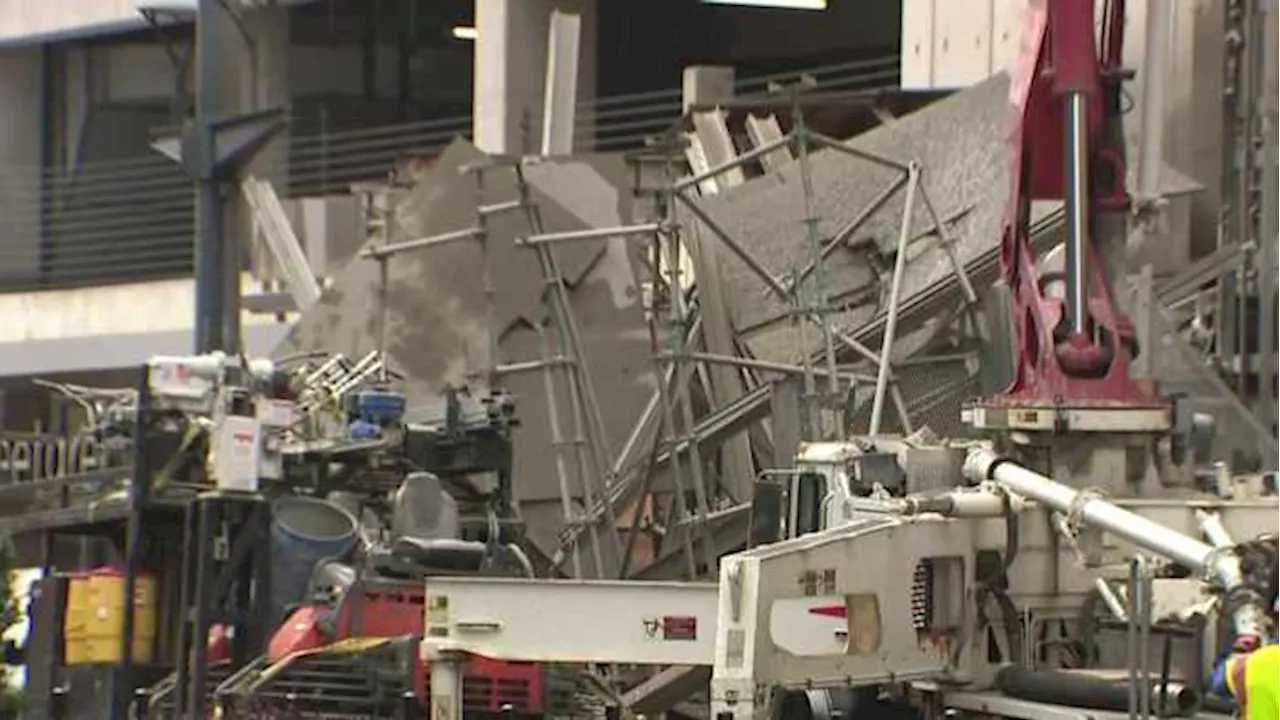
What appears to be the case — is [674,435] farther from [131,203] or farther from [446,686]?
[131,203]

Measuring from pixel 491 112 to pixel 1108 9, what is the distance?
18793mm

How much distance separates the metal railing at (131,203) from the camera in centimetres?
3888

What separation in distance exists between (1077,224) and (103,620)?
6.63 m

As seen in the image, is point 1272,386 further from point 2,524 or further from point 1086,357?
point 2,524

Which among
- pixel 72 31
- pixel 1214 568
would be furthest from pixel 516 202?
pixel 72 31

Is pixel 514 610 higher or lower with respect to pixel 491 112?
lower

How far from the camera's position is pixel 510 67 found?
33.8 metres

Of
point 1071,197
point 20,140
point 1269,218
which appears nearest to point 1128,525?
point 1071,197

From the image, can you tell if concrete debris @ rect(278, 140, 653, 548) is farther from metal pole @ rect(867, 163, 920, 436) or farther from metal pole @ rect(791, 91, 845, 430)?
metal pole @ rect(867, 163, 920, 436)

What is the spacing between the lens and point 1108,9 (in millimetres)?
15820

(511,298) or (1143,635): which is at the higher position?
(511,298)

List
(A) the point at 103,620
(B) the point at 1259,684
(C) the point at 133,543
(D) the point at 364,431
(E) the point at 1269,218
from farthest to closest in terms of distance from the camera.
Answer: (E) the point at 1269,218, (D) the point at 364,431, (A) the point at 103,620, (C) the point at 133,543, (B) the point at 1259,684

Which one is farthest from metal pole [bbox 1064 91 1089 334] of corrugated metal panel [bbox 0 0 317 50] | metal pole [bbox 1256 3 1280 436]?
corrugated metal panel [bbox 0 0 317 50]

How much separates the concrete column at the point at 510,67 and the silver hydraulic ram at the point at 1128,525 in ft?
68.5
